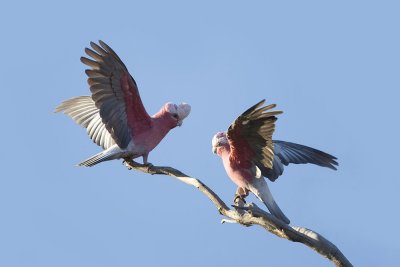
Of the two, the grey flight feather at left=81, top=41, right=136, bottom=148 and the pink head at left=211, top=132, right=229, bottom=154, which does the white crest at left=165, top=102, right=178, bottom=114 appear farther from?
the pink head at left=211, top=132, right=229, bottom=154

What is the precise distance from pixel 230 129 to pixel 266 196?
1.06 metres

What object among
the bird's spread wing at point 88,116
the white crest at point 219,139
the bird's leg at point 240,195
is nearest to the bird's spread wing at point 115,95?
the bird's spread wing at point 88,116

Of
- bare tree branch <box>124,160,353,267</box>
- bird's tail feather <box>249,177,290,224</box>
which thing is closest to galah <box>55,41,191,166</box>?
bird's tail feather <box>249,177,290,224</box>

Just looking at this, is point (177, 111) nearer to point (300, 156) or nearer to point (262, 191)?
point (300, 156)

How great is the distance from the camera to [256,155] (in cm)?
904

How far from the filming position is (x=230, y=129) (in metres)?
8.71

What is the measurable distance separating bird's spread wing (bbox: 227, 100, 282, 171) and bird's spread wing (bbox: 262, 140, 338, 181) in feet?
2.98

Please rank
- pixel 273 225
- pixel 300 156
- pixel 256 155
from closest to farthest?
pixel 273 225 < pixel 256 155 < pixel 300 156

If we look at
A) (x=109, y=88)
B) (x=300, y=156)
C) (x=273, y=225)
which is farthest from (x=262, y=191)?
(x=109, y=88)

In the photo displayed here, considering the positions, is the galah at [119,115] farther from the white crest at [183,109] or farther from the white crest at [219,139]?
the white crest at [219,139]

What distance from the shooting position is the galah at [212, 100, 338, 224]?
840 cm

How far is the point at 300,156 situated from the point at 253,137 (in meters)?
2.11

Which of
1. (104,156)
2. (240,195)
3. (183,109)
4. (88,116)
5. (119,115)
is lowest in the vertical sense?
(240,195)

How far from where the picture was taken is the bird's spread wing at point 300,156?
10.4m
